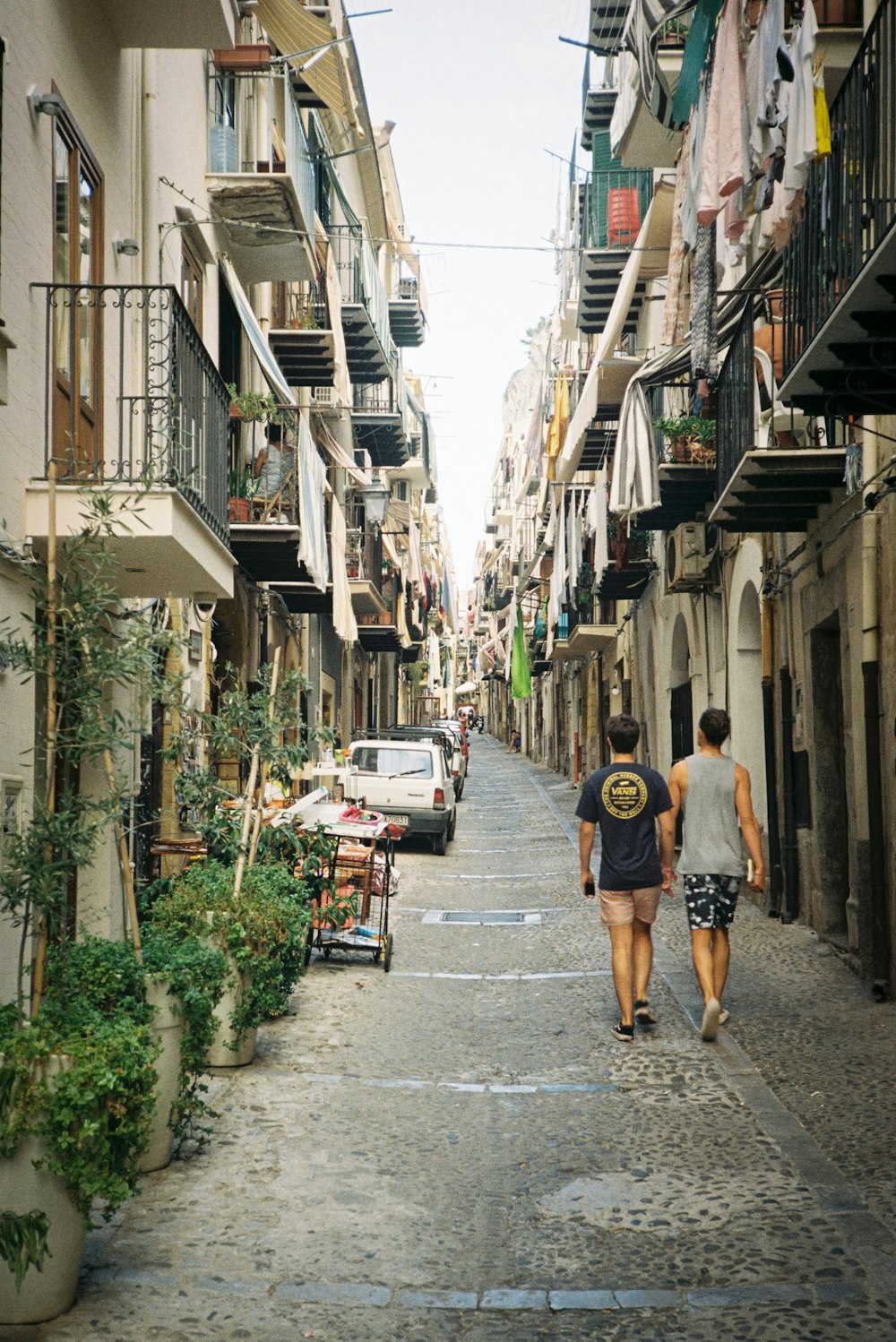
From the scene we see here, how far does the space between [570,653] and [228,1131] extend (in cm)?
3099

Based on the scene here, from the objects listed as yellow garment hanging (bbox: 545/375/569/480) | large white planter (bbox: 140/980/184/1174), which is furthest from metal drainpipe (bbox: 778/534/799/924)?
yellow garment hanging (bbox: 545/375/569/480)

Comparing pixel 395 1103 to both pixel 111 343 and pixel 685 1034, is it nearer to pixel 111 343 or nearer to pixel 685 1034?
pixel 685 1034

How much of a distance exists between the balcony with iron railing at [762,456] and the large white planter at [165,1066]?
21.4 ft

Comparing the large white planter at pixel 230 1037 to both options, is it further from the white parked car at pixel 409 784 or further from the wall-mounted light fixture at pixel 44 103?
the white parked car at pixel 409 784

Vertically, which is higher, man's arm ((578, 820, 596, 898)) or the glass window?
the glass window

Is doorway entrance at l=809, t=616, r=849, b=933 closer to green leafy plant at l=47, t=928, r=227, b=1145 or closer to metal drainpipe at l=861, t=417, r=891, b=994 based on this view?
metal drainpipe at l=861, t=417, r=891, b=994

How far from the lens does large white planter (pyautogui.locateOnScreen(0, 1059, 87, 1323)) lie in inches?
173

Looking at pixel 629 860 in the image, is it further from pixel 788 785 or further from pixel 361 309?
pixel 361 309

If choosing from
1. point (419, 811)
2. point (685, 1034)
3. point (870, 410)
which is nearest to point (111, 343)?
point (870, 410)

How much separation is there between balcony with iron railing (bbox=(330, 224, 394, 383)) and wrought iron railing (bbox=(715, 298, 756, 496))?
1192cm

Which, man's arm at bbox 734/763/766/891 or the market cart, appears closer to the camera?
man's arm at bbox 734/763/766/891

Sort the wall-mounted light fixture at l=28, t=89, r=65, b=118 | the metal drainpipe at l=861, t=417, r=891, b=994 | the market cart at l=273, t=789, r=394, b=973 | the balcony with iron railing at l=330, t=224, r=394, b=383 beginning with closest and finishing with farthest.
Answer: the wall-mounted light fixture at l=28, t=89, r=65, b=118
the metal drainpipe at l=861, t=417, r=891, b=994
the market cart at l=273, t=789, r=394, b=973
the balcony with iron railing at l=330, t=224, r=394, b=383

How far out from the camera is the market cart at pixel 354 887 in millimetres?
11109

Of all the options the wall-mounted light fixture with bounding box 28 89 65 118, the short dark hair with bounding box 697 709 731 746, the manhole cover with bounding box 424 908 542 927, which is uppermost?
the wall-mounted light fixture with bounding box 28 89 65 118
